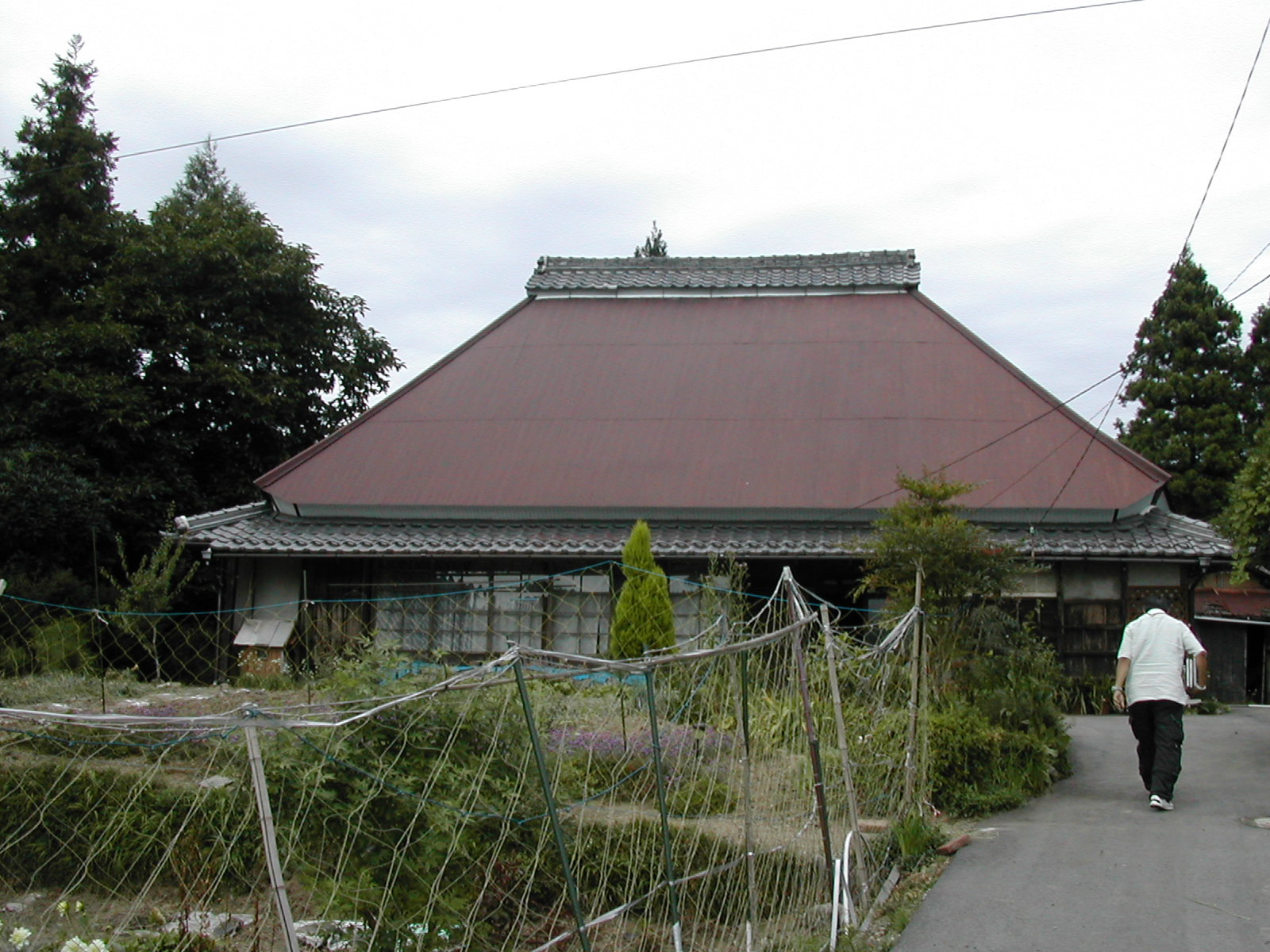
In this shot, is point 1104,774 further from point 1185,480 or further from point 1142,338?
point 1142,338

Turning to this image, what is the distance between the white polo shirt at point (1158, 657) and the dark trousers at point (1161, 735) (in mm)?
52

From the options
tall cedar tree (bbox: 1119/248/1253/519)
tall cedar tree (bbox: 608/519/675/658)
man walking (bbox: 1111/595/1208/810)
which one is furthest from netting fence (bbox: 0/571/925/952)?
tall cedar tree (bbox: 1119/248/1253/519)

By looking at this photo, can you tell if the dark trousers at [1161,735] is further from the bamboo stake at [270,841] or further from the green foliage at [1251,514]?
the bamboo stake at [270,841]

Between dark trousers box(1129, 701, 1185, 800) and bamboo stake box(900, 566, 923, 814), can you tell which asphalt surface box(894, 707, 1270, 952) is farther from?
bamboo stake box(900, 566, 923, 814)

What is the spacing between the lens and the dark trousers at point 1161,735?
6.80 metres

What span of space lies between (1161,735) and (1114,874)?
4.91 feet

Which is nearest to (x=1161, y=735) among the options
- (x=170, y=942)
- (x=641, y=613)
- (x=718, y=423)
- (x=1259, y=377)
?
(x=641, y=613)

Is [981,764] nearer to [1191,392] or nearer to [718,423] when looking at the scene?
[718,423]

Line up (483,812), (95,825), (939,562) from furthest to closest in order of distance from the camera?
(939,562), (95,825), (483,812)

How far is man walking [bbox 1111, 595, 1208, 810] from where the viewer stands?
684 cm

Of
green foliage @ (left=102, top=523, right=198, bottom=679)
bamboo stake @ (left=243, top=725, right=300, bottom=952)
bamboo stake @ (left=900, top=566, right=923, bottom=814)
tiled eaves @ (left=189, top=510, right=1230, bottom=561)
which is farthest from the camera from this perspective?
green foliage @ (left=102, top=523, right=198, bottom=679)

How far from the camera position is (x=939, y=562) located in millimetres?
8516

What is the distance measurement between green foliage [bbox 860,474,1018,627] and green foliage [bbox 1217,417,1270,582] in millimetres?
1565

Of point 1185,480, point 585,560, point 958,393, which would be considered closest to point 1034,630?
point 958,393
